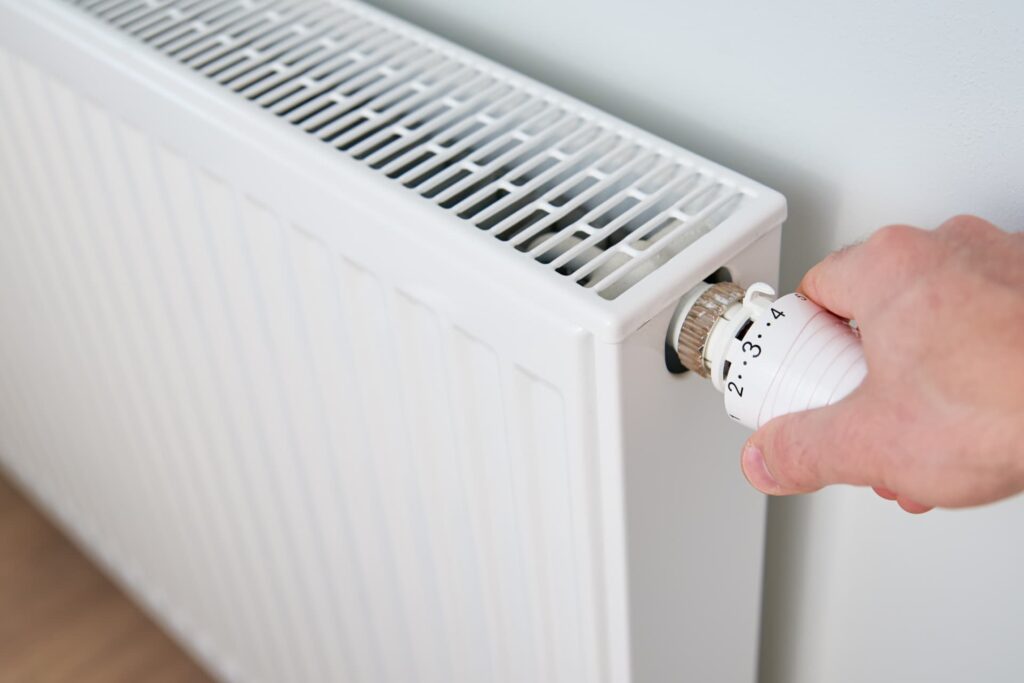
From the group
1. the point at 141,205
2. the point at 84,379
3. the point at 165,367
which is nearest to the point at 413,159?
the point at 141,205

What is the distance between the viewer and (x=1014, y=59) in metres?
0.40

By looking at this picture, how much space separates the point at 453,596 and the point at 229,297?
199mm

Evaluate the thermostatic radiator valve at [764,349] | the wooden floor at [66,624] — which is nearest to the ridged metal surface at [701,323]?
the thermostatic radiator valve at [764,349]

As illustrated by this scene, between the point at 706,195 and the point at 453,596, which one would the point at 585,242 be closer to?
the point at 706,195

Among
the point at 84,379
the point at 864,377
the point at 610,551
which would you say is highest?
the point at 864,377

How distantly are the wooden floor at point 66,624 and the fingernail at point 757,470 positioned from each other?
89 cm

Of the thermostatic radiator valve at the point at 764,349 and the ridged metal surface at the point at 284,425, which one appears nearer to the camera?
the thermostatic radiator valve at the point at 764,349

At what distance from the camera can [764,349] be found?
1.34ft

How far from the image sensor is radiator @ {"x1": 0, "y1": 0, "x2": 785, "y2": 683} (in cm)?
46

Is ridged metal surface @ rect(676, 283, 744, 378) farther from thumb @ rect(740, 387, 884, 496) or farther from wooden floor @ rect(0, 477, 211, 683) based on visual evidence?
wooden floor @ rect(0, 477, 211, 683)

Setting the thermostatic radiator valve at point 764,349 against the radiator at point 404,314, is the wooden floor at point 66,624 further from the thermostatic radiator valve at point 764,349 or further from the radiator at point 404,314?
the thermostatic radiator valve at point 764,349

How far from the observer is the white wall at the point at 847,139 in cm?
43

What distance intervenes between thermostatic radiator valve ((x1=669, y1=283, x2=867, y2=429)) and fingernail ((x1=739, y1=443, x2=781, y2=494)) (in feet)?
0.04

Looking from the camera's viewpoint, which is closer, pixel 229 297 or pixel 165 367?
pixel 229 297
